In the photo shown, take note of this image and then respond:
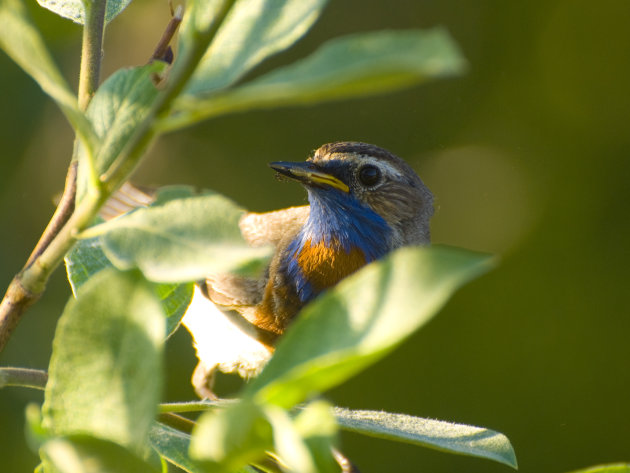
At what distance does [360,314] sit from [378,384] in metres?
2.02

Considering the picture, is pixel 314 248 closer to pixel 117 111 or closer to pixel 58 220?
pixel 58 220

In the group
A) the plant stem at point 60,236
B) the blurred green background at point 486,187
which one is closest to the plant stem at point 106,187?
the plant stem at point 60,236

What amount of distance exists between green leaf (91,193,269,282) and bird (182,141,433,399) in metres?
1.08

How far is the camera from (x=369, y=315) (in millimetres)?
244

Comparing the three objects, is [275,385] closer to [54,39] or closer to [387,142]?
[54,39]

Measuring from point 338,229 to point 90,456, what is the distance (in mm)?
1221

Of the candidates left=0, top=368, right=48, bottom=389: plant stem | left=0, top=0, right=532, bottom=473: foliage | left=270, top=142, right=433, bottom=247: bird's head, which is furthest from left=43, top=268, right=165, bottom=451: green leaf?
left=270, top=142, right=433, bottom=247: bird's head

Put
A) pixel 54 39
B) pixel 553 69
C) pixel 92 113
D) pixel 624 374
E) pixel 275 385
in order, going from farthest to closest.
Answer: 1. pixel 553 69
2. pixel 624 374
3. pixel 54 39
4. pixel 92 113
5. pixel 275 385

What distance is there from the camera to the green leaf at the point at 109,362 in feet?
0.93

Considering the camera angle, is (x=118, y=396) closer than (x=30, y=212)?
Yes

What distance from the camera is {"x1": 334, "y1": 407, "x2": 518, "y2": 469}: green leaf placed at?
1.38 ft

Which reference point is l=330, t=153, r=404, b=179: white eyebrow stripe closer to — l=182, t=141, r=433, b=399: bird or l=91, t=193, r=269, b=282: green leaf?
l=182, t=141, r=433, b=399: bird

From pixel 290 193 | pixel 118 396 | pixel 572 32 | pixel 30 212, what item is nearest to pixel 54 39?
pixel 30 212

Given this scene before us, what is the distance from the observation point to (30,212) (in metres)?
2.25
